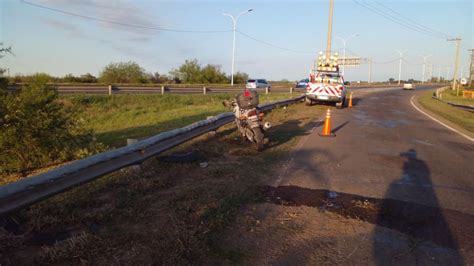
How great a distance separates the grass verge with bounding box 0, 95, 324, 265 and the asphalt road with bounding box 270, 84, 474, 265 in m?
0.90

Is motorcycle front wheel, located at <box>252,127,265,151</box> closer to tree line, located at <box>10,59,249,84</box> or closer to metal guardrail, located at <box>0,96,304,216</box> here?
metal guardrail, located at <box>0,96,304,216</box>

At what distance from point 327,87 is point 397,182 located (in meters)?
17.2

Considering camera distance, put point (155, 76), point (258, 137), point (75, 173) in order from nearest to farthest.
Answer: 1. point (75, 173)
2. point (258, 137)
3. point (155, 76)

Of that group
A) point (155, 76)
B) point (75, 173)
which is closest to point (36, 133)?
point (75, 173)

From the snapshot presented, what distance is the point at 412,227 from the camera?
4785 mm

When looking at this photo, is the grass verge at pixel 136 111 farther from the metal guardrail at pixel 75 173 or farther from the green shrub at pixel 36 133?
the metal guardrail at pixel 75 173

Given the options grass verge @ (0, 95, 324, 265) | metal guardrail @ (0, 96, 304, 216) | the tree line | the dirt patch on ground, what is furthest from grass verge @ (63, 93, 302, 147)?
the tree line

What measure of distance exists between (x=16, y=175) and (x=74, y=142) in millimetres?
1879

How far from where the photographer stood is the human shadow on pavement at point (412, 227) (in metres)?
4.01

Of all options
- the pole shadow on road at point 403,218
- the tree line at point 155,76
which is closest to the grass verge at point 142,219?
the pole shadow on road at point 403,218

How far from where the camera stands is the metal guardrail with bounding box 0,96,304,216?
3.92m

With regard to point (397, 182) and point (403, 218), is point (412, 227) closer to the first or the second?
point (403, 218)

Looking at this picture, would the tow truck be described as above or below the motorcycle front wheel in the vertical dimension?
above

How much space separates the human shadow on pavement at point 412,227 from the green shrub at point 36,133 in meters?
7.34
